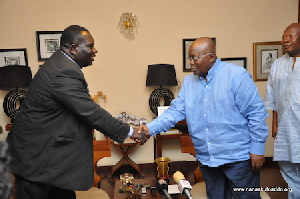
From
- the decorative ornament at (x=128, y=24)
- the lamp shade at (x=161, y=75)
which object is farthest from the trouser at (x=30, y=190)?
the decorative ornament at (x=128, y=24)

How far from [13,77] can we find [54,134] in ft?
8.93

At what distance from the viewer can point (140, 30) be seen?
195 inches

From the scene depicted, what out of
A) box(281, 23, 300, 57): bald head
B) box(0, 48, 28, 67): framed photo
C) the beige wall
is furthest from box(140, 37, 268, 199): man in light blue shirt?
box(0, 48, 28, 67): framed photo

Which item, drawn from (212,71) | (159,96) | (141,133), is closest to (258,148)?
(212,71)

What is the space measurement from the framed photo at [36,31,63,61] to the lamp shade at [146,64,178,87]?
1.49m

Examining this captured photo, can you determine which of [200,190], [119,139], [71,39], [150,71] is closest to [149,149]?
[150,71]

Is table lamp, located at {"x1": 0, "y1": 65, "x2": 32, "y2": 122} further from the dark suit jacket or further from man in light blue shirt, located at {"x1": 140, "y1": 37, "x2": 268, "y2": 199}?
man in light blue shirt, located at {"x1": 140, "y1": 37, "x2": 268, "y2": 199}

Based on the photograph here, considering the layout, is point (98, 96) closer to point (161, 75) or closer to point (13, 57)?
point (161, 75)

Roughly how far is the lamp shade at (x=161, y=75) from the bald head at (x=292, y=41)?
Answer: 1.90 metres

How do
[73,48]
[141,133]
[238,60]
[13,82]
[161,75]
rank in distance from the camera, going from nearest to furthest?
[73,48]
[141,133]
[13,82]
[161,75]
[238,60]

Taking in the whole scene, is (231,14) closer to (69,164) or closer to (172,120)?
(172,120)

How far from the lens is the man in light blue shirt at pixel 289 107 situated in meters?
2.79

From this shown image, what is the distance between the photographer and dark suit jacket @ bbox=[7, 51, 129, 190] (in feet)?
6.56

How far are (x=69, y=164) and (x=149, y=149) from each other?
126 inches
